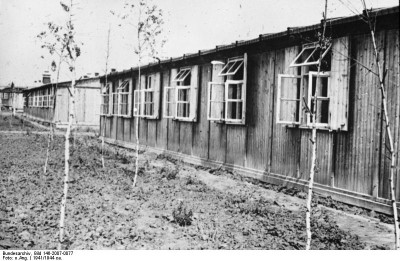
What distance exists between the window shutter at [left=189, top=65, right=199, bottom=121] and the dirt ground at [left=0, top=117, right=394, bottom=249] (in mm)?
3068

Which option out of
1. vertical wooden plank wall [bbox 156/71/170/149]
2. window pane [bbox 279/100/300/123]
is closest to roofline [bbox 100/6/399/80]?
vertical wooden plank wall [bbox 156/71/170/149]

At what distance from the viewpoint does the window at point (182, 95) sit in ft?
Answer: 43.0

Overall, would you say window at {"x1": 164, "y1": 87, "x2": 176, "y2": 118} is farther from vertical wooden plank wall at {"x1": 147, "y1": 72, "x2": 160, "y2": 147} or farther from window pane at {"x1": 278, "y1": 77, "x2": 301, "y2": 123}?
window pane at {"x1": 278, "y1": 77, "x2": 301, "y2": 123}

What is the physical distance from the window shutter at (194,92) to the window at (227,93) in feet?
3.86

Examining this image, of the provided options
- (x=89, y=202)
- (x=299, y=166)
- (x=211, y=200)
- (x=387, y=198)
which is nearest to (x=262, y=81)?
(x=299, y=166)

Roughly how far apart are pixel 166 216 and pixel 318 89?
12.9ft

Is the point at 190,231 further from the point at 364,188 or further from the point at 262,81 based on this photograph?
the point at 262,81

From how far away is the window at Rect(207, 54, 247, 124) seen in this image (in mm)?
10828

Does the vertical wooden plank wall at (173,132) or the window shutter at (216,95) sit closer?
the window shutter at (216,95)

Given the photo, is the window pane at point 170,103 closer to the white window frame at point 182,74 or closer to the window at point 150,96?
the white window frame at point 182,74

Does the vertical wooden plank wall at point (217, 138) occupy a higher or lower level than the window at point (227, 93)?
lower

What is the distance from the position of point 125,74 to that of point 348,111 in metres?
14.4

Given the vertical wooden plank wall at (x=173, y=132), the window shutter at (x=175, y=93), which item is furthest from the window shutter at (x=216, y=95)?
the vertical wooden plank wall at (x=173, y=132)

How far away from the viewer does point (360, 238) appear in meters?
5.68
